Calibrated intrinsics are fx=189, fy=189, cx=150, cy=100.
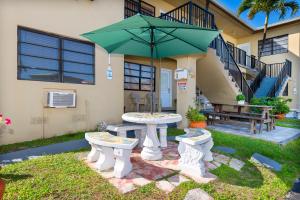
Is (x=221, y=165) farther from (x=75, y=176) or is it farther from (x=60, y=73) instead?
(x=60, y=73)

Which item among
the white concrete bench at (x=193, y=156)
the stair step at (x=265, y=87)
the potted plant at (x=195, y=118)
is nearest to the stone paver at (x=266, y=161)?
the white concrete bench at (x=193, y=156)

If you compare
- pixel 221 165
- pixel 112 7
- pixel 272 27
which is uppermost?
pixel 272 27

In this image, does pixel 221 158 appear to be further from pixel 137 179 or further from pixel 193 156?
pixel 137 179

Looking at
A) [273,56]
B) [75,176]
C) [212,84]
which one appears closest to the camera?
[75,176]

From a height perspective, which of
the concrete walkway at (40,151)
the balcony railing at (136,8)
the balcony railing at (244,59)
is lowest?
the concrete walkway at (40,151)

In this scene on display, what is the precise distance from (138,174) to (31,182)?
1540mm

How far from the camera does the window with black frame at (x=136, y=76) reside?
8922 millimetres

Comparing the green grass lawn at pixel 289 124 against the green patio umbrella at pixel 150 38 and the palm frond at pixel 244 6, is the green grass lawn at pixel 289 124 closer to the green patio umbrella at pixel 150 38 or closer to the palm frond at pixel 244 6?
the green patio umbrella at pixel 150 38

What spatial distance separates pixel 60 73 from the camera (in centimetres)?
548

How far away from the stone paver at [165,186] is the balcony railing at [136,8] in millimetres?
7148

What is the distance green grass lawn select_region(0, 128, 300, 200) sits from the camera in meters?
2.48

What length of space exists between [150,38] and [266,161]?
3772mm

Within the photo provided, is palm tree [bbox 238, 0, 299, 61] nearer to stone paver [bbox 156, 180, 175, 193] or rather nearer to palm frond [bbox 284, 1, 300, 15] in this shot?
palm frond [bbox 284, 1, 300, 15]

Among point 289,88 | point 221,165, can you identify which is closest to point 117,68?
point 221,165
